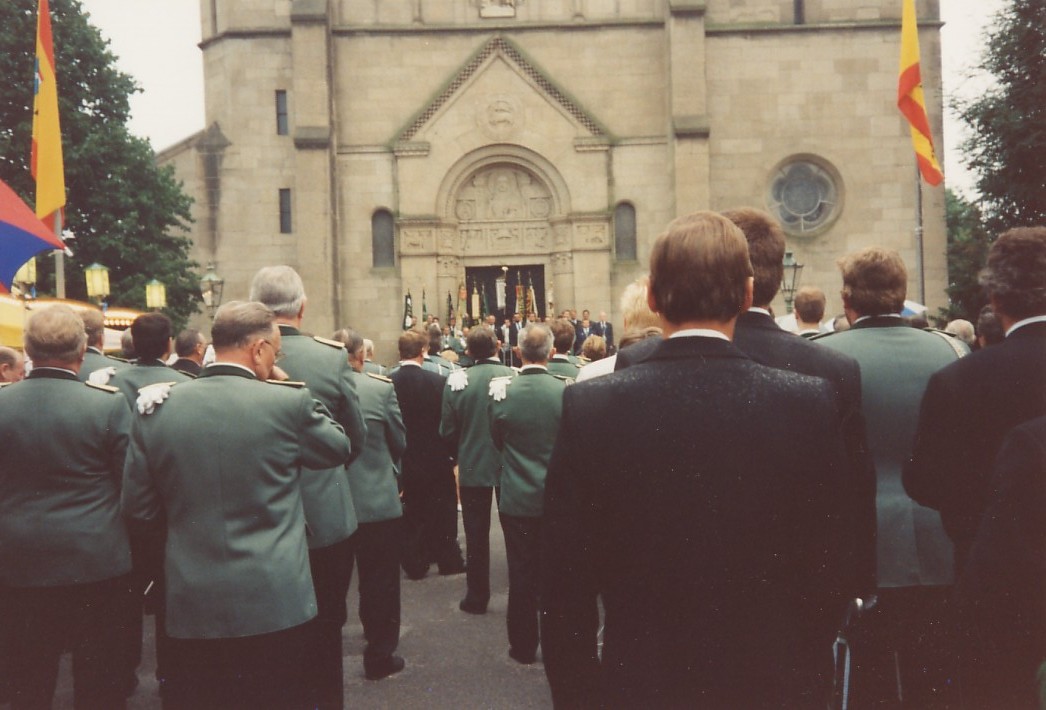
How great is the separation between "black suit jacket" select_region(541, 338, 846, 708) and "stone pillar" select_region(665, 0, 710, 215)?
86.4 feet

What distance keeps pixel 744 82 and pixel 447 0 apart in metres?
9.33

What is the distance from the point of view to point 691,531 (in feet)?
7.39

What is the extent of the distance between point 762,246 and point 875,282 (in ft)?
4.03

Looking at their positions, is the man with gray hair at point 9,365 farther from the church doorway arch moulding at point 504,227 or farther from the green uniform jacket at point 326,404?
the church doorway arch moulding at point 504,227

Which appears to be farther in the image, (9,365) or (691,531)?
(9,365)

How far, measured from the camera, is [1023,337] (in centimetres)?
337

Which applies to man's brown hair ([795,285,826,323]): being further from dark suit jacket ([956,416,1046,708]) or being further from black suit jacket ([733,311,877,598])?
dark suit jacket ([956,416,1046,708])

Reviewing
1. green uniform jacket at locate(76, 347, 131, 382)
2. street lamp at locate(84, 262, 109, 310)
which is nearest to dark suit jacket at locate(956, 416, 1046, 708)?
green uniform jacket at locate(76, 347, 131, 382)

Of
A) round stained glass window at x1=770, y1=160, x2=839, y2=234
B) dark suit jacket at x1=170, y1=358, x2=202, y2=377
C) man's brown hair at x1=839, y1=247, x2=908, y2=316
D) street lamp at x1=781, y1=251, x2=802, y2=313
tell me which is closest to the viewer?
man's brown hair at x1=839, y1=247, x2=908, y2=316

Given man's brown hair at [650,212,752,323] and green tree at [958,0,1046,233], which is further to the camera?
green tree at [958,0,1046,233]

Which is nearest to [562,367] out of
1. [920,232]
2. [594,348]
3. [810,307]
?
[594,348]

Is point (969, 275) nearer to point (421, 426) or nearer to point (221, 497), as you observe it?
point (421, 426)

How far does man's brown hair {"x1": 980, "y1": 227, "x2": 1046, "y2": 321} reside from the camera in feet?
10.8

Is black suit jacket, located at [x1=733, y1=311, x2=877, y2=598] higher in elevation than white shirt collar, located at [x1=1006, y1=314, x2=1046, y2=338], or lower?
lower
